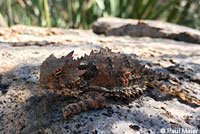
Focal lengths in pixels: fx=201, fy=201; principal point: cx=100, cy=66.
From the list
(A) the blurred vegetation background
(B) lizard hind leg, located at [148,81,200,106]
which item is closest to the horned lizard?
(B) lizard hind leg, located at [148,81,200,106]

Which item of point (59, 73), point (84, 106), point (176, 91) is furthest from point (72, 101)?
point (176, 91)

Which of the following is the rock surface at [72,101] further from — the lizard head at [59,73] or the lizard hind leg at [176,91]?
the lizard head at [59,73]

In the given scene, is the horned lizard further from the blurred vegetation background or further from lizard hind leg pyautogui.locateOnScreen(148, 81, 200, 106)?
the blurred vegetation background

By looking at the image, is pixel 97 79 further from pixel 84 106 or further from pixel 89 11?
pixel 89 11

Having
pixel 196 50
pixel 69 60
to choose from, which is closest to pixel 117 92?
pixel 69 60

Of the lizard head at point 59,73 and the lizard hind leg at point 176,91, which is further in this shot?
the lizard hind leg at point 176,91

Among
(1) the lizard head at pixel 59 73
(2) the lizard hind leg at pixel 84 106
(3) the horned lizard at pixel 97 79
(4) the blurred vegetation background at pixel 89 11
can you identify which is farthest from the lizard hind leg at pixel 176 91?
(4) the blurred vegetation background at pixel 89 11

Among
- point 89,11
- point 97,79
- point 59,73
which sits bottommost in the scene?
point 97,79
